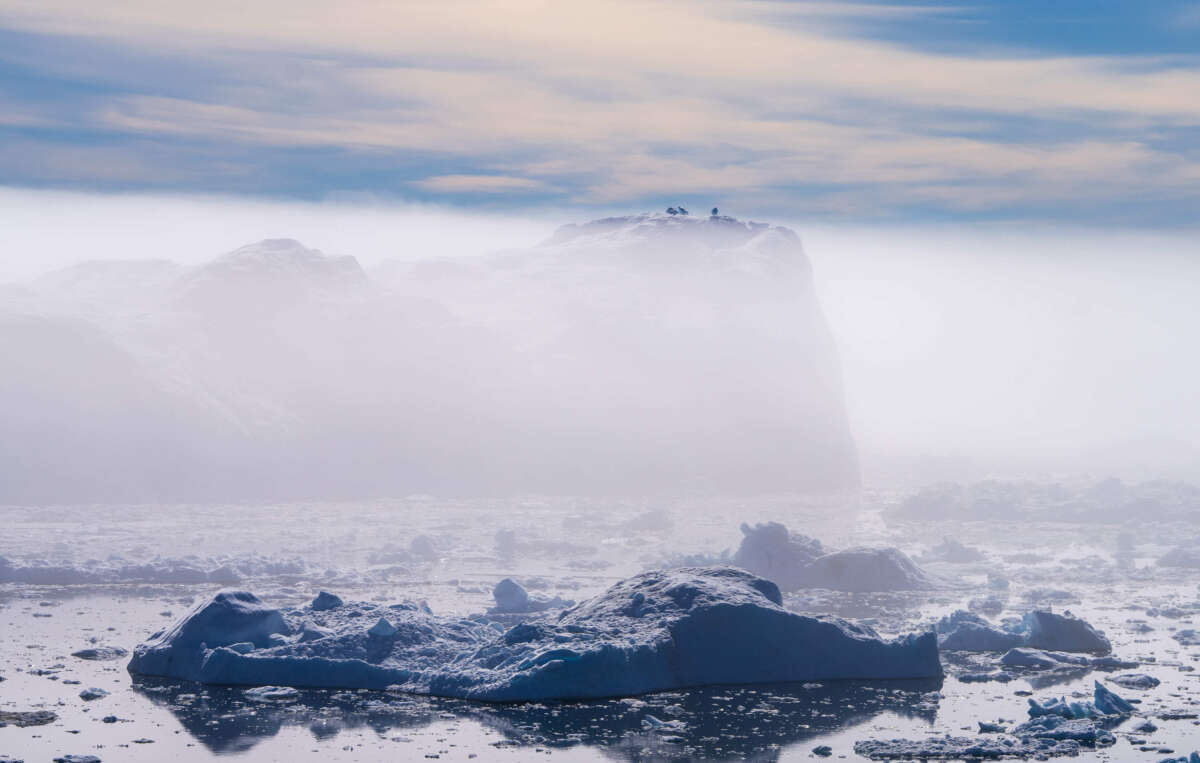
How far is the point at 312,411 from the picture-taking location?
48.5 meters

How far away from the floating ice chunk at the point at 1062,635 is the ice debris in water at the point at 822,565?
521 cm

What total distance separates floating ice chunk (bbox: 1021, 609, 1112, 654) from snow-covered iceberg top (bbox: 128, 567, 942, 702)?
232 cm

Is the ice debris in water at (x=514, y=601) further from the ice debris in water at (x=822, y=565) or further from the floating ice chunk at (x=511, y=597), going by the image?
the ice debris in water at (x=822, y=565)

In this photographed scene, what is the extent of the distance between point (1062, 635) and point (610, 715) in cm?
736

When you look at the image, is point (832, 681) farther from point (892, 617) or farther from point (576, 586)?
point (576, 586)

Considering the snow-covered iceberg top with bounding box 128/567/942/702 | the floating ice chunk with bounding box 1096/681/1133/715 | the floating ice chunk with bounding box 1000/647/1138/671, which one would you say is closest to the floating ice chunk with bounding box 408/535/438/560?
the snow-covered iceberg top with bounding box 128/567/942/702

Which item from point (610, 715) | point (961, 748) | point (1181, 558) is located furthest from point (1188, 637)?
point (610, 715)

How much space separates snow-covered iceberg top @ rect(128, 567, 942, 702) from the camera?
55.6 ft

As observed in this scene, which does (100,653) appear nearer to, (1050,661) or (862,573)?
(1050,661)

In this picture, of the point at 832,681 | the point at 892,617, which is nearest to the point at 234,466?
the point at 892,617

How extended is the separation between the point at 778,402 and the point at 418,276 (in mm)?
15513

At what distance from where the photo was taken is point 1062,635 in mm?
19906

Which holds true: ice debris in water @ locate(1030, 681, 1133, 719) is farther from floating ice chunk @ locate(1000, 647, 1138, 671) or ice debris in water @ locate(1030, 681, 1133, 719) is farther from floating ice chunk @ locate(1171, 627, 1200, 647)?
floating ice chunk @ locate(1171, 627, 1200, 647)

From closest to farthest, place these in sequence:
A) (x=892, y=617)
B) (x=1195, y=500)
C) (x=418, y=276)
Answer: (x=892, y=617) → (x=1195, y=500) → (x=418, y=276)
